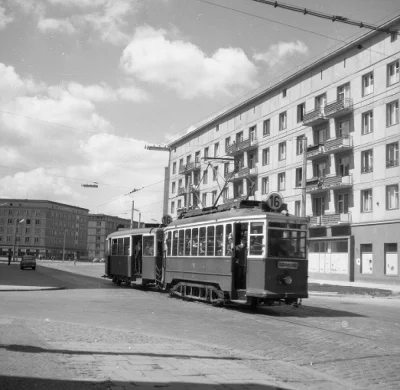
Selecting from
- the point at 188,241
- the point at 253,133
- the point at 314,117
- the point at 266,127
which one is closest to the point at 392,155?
the point at 314,117

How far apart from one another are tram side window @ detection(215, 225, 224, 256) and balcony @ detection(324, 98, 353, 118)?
25.9m

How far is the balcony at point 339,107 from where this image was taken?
4012 centimetres

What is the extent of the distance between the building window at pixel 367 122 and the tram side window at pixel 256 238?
993 inches

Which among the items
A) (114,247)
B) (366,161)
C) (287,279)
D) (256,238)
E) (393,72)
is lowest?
(287,279)

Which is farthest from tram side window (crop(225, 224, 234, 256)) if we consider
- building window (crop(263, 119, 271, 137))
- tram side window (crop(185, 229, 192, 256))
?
building window (crop(263, 119, 271, 137))

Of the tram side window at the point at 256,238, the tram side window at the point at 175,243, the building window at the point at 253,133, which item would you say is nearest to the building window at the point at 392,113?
the building window at the point at 253,133

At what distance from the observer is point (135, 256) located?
86.3ft

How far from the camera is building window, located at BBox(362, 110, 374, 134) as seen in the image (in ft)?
126

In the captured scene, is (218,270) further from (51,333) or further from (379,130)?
(379,130)

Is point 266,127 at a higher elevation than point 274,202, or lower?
higher

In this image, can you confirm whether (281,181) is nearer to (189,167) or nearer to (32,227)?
(189,167)

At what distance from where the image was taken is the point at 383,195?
36.7 meters

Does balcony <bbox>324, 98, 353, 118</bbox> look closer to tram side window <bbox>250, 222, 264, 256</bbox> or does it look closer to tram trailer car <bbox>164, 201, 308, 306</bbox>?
tram trailer car <bbox>164, 201, 308, 306</bbox>

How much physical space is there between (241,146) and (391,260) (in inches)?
848
